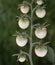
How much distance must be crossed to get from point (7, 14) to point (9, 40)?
0.31 meters

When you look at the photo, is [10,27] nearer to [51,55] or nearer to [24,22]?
[51,55]

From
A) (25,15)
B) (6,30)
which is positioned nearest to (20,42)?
(25,15)

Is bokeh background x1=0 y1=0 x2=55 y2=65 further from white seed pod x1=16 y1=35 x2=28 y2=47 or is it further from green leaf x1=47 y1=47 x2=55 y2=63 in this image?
white seed pod x1=16 y1=35 x2=28 y2=47

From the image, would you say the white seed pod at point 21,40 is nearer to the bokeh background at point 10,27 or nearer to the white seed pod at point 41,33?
the white seed pod at point 41,33

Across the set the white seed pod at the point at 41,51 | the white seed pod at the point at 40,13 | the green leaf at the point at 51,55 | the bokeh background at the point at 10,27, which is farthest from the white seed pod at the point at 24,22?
the bokeh background at the point at 10,27

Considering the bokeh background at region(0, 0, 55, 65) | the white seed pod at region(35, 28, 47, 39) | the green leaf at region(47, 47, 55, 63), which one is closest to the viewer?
the white seed pod at region(35, 28, 47, 39)

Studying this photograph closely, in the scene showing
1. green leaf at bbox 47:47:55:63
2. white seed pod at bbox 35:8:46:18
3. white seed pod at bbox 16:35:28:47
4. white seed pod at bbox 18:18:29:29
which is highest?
white seed pod at bbox 35:8:46:18

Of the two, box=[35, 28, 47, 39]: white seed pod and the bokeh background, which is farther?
the bokeh background

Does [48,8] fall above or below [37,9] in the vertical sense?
below

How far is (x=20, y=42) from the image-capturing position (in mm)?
2812

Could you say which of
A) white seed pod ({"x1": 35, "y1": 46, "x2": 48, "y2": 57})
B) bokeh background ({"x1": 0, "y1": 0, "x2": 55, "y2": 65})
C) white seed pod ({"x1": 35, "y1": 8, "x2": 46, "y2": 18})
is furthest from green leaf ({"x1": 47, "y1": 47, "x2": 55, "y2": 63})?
white seed pod ({"x1": 35, "y1": 8, "x2": 46, "y2": 18})

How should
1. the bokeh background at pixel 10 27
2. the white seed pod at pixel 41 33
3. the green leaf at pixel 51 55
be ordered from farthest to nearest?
1. the bokeh background at pixel 10 27
2. the green leaf at pixel 51 55
3. the white seed pod at pixel 41 33

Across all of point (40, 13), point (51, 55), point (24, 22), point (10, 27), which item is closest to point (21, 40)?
point (24, 22)

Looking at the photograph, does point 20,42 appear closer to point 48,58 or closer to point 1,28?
point 48,58
